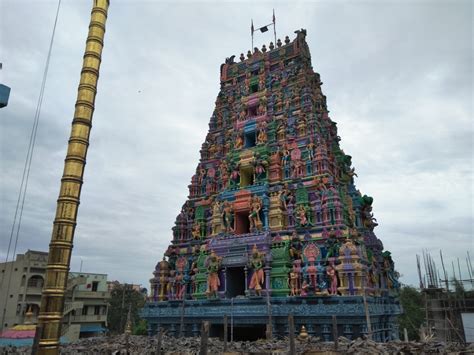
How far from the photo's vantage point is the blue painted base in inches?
709

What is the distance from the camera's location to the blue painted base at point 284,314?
18000 mm

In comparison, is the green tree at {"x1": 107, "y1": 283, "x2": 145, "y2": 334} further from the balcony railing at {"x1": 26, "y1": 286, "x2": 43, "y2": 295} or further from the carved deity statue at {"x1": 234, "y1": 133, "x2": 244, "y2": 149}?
the carved deity statue at {"x1": 234, "y1": 133, "x2": 244, "y2": 149}

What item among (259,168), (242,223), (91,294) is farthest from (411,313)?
(91,294)

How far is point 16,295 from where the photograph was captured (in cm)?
3734

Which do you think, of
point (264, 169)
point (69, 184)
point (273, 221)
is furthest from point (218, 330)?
point (69, 184)

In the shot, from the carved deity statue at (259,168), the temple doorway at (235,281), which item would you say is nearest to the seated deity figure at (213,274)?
the temple doorway at (235,281)

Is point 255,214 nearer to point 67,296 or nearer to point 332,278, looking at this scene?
point 332,278

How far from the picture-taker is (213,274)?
2272 centimetres

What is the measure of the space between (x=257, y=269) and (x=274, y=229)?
9.22 feet

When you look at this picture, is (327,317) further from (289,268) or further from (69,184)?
(69,184)

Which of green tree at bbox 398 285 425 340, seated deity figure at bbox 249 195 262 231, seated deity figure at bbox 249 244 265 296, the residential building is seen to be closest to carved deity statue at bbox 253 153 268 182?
seated deity figure at bbox 249 195 262 231

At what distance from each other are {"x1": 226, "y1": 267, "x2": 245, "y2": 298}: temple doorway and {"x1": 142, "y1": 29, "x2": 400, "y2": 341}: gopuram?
0.22 ft

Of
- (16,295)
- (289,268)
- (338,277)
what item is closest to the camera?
(338,277)

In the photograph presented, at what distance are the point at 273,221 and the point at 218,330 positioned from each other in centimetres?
765
